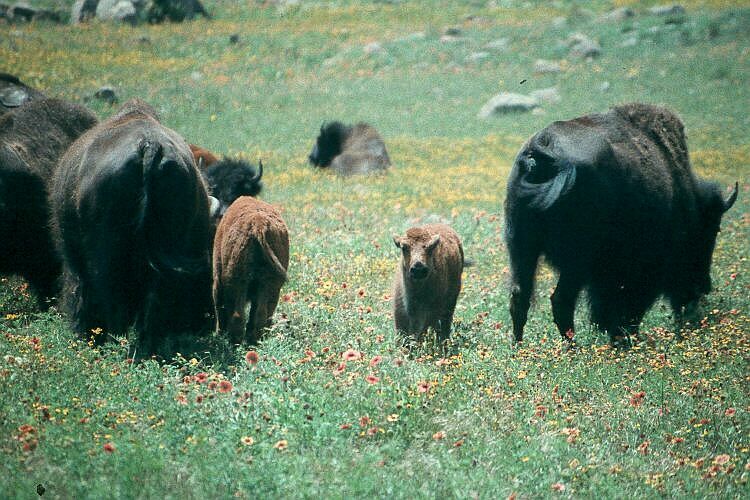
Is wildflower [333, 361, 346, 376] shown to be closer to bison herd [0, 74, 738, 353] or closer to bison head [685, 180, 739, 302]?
bison herd [0, 74, 738, 353]

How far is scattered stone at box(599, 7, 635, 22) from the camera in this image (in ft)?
113

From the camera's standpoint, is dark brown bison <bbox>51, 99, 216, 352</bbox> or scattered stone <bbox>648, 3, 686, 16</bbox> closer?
dark brown bison <bbox>51, 99, 216, 352</bbox>

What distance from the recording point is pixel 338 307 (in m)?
8.59

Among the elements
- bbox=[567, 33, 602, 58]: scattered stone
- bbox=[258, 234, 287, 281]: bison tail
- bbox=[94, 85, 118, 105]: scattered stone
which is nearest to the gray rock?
bbox=[94, 85, 118, 105]: scattered stone

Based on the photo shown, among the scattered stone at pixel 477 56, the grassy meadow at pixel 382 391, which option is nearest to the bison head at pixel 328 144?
the grassy meadow at pixel 382 391

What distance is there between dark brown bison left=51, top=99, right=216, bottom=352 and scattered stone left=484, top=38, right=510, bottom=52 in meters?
25.6

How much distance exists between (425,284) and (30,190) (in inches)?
164

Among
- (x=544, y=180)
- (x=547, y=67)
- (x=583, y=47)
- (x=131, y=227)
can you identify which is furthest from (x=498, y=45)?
(x=131, y=227)

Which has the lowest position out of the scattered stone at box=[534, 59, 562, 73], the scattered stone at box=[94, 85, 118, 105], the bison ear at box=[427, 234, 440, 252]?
the scattered stone at box=[534, 59, 562, 73]

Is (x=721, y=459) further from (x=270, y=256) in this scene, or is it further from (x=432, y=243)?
(x=270, y=256)

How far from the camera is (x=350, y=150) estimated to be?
1916 centimetres

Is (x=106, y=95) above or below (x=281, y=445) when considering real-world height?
below

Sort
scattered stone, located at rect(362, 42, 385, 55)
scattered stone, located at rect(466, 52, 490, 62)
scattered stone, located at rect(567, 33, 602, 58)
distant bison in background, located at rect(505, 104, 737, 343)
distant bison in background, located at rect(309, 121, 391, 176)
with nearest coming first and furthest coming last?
distant bison in background, located at rect(505, 104, 737, 343) → distant bison in background, located at rect(309, 121, 391, 176) → scattered stone, located at rect(567, 33, 602, 58) → scattered stone, located at rect(466, 52, 490, 62) → scattered stone, located at rect(362, 42, 385, 55)

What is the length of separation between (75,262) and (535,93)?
20.2m
